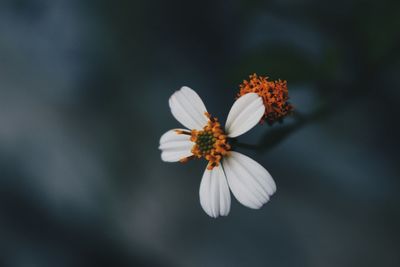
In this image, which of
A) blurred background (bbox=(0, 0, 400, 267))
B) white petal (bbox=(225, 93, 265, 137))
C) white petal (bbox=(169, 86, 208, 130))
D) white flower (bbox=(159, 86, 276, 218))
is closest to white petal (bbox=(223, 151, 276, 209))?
white flower (bbox=(159, 86, 276, 218))

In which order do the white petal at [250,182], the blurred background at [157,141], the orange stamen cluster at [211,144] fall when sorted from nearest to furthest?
1. the white petal at [250,182]
2. the orange stamen cluster at [211,144]
3. the blurred background at [157,141]

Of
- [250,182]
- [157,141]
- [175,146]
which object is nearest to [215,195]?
[250,182]

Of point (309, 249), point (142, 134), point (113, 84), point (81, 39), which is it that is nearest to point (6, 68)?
point (81, 39)

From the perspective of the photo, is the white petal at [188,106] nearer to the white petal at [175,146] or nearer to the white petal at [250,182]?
the white petal at [175,146]

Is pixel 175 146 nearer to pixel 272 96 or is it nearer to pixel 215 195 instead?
pixel 215 195

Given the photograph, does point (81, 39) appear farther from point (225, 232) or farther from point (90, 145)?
point (225, 232)

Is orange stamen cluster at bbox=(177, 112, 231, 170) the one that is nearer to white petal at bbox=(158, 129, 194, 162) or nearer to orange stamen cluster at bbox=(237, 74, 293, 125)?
white petal at bbox=(158, 129, 194, 162)

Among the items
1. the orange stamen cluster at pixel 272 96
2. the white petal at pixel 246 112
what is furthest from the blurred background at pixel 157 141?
the white petal at pixel 246 112
